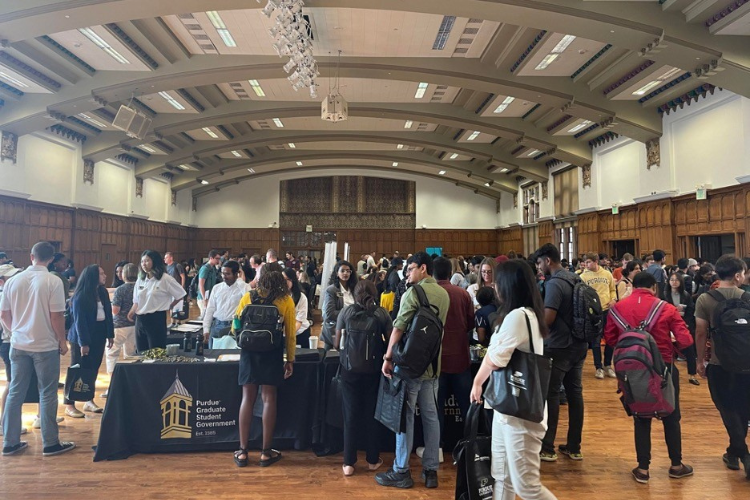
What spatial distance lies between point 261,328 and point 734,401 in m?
3.55

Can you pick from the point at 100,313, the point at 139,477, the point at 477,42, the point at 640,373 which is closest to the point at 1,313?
the point at 100,313

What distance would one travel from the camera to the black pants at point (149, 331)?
4.56 metres

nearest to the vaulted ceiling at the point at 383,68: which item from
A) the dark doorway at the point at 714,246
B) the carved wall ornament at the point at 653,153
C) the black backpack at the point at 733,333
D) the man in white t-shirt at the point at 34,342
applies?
the carved wall ornament at the point at 653,153

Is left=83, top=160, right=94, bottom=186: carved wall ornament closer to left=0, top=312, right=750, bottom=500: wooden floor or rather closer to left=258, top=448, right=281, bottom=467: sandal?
left=0, top=312, right=750, bottom=500: wooden floor

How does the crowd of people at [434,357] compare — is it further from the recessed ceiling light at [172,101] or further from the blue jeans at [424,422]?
the recessed ceiling light at [172,101]

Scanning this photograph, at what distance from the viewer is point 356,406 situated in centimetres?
322

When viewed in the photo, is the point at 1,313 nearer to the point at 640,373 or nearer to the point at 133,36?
the point at 640,373

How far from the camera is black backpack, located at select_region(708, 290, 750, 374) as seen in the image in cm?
306

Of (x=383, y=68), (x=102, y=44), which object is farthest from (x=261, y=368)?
(x=102, y=44)

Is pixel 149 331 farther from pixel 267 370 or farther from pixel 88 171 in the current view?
pixel 88 171

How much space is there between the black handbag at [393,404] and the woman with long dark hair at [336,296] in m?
1.23

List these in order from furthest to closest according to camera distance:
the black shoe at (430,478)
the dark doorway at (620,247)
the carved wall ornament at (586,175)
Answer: the carved wall ornament at (586,175)
the dark doorway at (620,247)
the black shoe at (430,478)

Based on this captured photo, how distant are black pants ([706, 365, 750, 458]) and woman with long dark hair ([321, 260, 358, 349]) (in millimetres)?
3069

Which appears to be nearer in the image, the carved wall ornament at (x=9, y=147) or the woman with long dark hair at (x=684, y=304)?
the woman with long dark hair at (x=684, y=304)
